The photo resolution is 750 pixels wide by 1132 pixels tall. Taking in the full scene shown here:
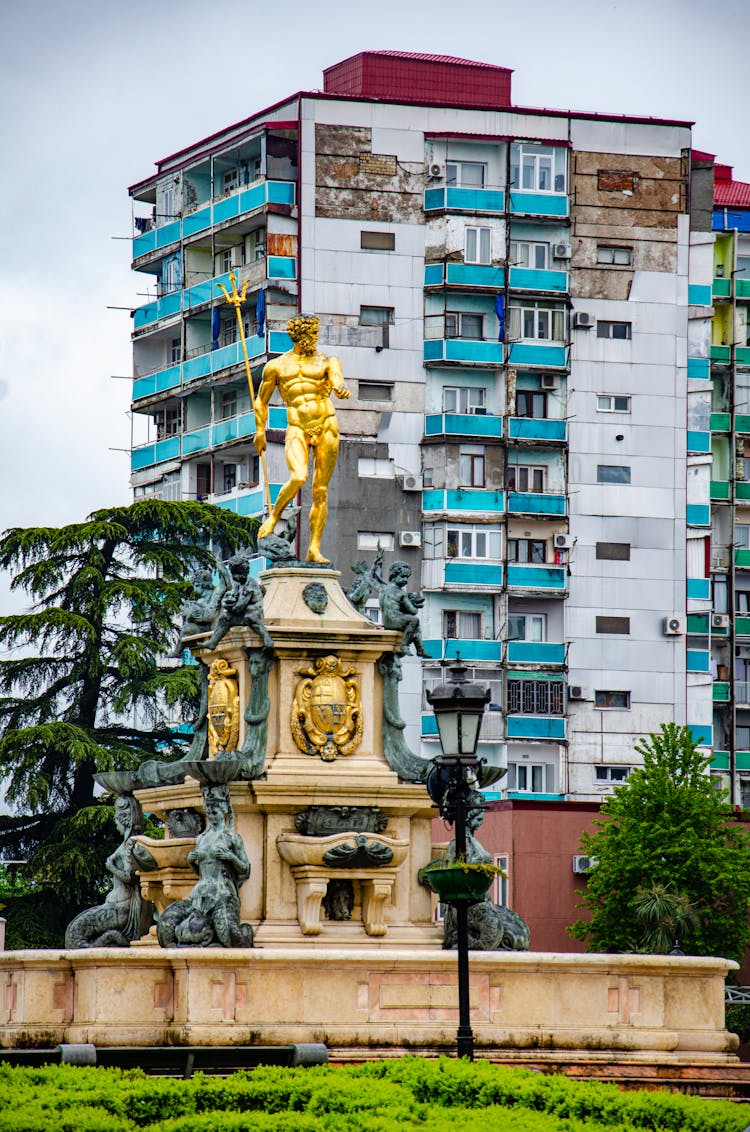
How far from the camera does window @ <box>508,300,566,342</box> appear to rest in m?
68.4

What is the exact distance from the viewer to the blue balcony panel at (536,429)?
6775cm

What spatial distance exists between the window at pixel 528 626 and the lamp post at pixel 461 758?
1734 inches

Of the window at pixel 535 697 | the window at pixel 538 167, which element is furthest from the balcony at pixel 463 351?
the window at pixel 535 697

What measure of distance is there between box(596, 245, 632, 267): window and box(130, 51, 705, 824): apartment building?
0.05 meters

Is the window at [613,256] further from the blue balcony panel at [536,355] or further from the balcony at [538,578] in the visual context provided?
the balcony at [538,578]

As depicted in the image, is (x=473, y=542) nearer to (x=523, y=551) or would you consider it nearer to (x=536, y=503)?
(x=523, y=551)

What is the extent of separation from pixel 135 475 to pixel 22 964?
150 ft

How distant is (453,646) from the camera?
215 ft

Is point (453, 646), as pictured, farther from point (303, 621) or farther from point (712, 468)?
point (303, 621)

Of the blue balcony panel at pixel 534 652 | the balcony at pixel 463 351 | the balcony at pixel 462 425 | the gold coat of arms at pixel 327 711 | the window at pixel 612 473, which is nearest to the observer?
the gold coat of arms at pixel 327 711

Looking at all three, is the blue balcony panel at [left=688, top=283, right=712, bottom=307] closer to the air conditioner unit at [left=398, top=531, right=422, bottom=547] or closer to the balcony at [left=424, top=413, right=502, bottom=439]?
the balcony at [left=424, top=413, right=502, bottom=439]

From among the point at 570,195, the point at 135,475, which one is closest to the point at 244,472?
the point at 135,475

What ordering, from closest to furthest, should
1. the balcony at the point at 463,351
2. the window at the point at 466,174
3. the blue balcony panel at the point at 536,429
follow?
1. the balcony at the point at 463,351
2. the blue balcony panel at the point at 536,429
3. the window at the point at 466,174

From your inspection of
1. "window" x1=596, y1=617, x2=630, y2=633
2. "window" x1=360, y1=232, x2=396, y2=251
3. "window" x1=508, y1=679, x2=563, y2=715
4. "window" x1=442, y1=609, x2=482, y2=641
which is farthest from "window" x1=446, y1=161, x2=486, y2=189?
"window" x1=508, y1=679, x2=563, y2=715
